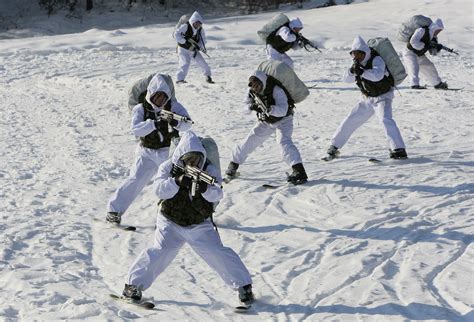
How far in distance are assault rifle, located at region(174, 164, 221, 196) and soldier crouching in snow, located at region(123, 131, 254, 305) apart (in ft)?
0.09

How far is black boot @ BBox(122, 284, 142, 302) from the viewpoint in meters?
6.54

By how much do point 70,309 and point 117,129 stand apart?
7.77 meters

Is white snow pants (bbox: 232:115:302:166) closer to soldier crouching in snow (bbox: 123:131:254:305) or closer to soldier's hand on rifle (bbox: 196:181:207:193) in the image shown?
soldier crouching in snow (bbox: 123:131:254:305)

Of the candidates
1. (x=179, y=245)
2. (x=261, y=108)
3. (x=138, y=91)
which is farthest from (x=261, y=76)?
(x=179, y=245)

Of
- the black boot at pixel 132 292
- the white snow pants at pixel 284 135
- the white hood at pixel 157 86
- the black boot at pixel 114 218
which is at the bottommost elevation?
the black boot at pixel 114 218

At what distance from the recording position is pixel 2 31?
32.7 metres

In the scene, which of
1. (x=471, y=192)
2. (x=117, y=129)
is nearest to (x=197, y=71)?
(x=117, y=129)

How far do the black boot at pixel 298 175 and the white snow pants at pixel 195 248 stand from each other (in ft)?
11.7

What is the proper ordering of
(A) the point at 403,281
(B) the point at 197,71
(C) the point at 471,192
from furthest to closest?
1. (B) the point at 197,71
2. (C) the point at 471,192
3. (A) the point at 403,281

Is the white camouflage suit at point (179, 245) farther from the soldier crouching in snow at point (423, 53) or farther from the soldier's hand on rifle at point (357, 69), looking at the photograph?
the soldier crouching in snow at point (423, 53)

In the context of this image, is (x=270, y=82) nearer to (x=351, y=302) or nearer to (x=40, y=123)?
(x=351, y=302)

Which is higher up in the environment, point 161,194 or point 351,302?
point 161,194

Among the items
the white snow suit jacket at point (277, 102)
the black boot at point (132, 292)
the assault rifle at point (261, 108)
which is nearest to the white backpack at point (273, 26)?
the assault rifle at point (261, 108)

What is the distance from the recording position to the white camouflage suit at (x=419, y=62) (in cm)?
1573
